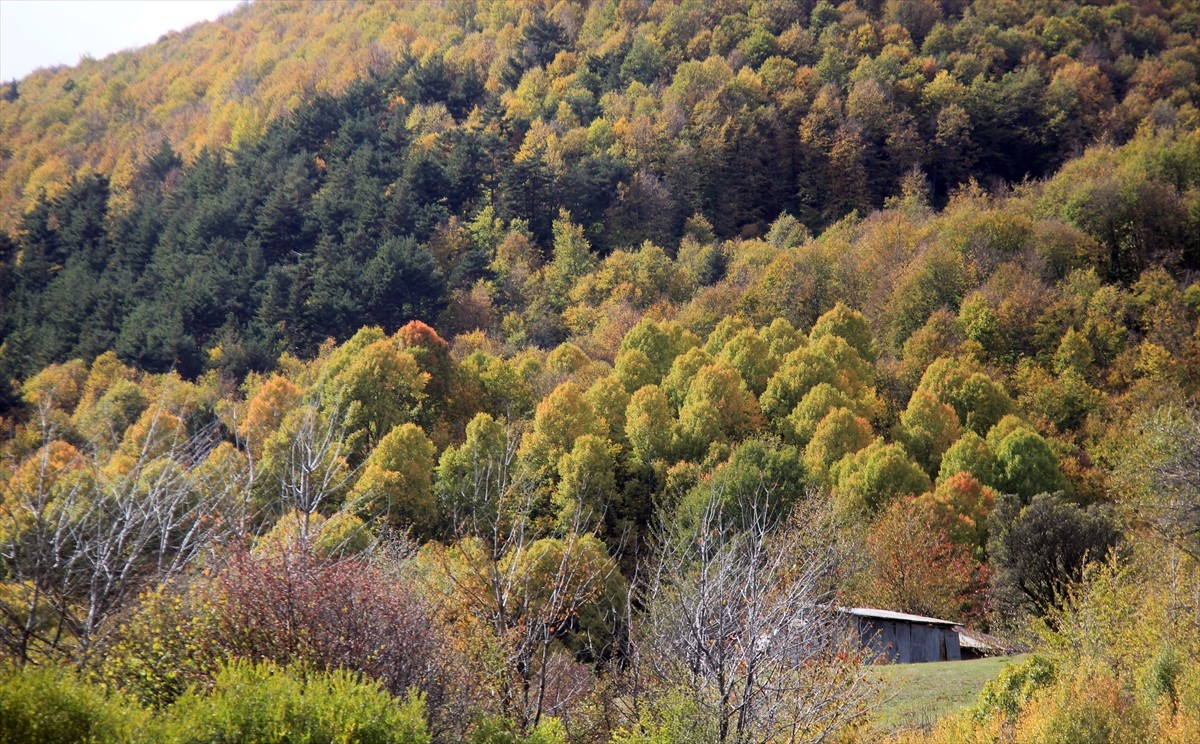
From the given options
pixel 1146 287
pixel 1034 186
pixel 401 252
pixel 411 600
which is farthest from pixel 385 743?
pixel 1034 186

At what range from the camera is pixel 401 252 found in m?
79.2

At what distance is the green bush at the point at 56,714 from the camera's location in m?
11.3

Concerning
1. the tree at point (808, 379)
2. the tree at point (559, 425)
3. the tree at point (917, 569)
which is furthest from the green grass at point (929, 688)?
the tree at point (808, 379)

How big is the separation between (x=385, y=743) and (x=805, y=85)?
105 m

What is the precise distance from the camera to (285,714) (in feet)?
40.8

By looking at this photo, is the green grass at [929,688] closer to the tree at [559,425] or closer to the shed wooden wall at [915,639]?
the shed wooden wall at [915,639]

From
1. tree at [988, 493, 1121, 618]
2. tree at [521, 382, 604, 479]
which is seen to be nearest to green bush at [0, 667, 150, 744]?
tree at [988, 493, 1121, 618]

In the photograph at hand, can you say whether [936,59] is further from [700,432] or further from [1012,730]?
[1012,730]

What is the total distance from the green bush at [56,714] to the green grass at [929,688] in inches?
572

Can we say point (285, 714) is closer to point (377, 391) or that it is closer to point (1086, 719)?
point (1086, 719)

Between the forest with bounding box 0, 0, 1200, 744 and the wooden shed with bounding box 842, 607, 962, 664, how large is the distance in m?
2.83

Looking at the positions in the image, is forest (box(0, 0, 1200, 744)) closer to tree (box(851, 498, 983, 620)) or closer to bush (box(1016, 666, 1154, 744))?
bush (box(1016, 666, 1154, 744))

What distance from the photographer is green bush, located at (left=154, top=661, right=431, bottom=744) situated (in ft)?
39.5

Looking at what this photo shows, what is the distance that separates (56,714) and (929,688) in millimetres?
20071
